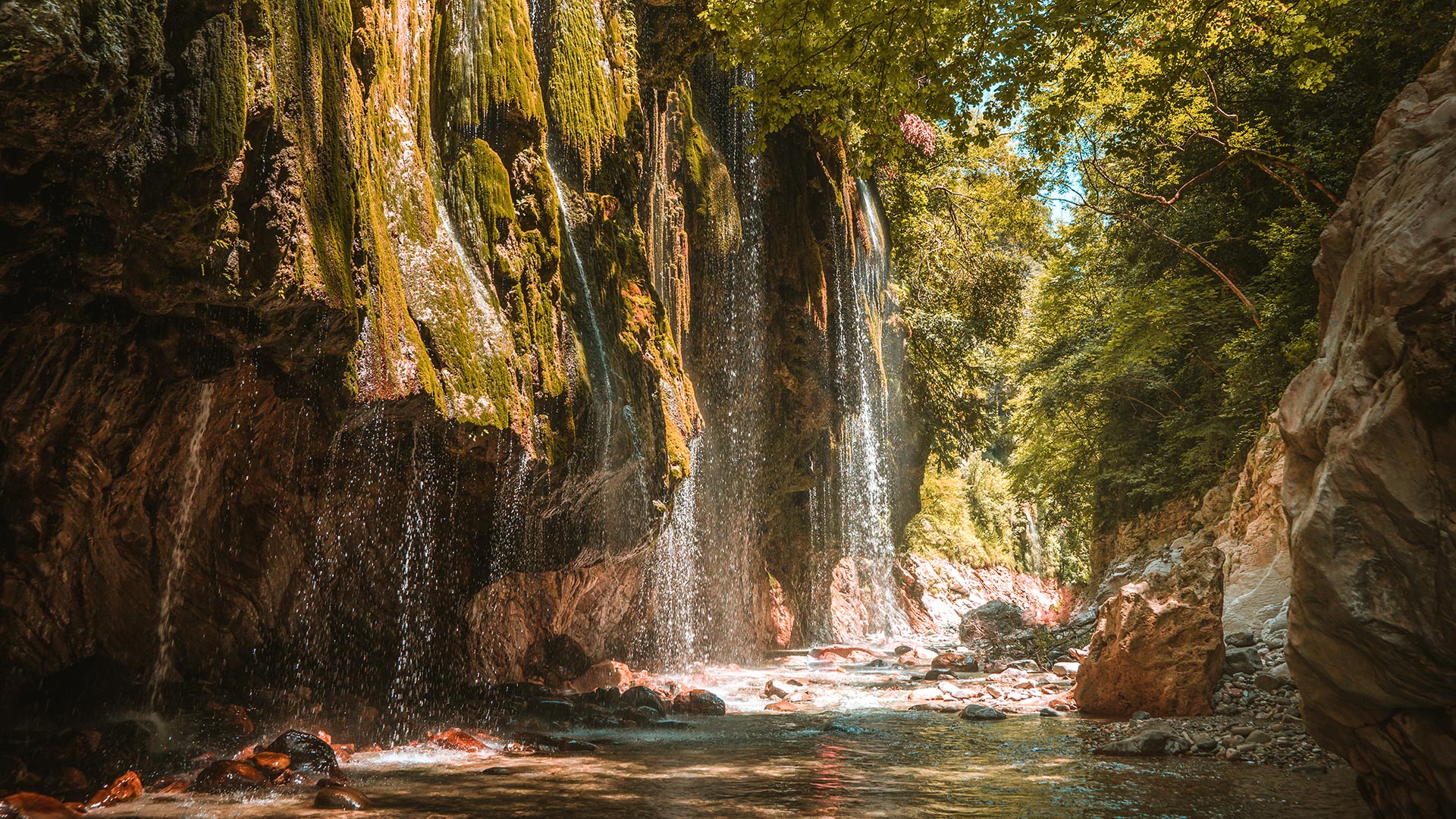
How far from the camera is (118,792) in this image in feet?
17.8

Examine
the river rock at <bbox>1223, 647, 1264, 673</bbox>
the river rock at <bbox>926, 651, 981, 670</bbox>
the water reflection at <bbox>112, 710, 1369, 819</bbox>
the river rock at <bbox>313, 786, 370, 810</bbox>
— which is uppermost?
the river rock at <bbox>1223, 647, 1264, 673</bbox>

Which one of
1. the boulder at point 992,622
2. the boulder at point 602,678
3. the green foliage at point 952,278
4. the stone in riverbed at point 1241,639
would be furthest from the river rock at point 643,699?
the green foliage at point 952,278

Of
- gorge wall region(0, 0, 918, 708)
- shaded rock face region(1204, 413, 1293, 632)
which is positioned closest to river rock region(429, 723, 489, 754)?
gorge wall region(0, 0, 918, 708)

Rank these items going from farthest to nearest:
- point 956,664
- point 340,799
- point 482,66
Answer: point 956,664 < point 482,66 < point 340,799

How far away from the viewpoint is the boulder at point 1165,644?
29.2ft

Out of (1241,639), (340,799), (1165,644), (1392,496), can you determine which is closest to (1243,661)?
(1241,639)

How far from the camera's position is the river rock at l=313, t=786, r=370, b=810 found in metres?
5.36

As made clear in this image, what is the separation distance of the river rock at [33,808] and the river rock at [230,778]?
0.87 m

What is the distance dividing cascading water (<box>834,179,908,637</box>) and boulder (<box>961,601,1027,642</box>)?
376cm

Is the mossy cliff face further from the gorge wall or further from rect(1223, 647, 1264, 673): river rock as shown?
rect(1223, 647, 1264, 673): river rock

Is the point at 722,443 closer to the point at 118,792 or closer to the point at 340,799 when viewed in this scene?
→ the point at 340,799

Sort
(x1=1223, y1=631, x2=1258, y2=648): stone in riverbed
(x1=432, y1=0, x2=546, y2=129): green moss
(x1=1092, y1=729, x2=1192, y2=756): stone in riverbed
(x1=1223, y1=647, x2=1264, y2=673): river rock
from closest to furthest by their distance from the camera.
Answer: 1. (x1=1092, y1=729, x2=1192, y2=756): stone in riverbed
2. (x1=432, y1=0, x2=546, y2=129): green moss
3. (x1=1223, y1=647, x2=1264, y2=673): river rock
4. (x1=1223, y1=631, x2=1258, y2=648): stone in riverbed

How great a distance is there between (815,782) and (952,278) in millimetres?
19805

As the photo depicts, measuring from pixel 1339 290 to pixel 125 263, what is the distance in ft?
23.2
